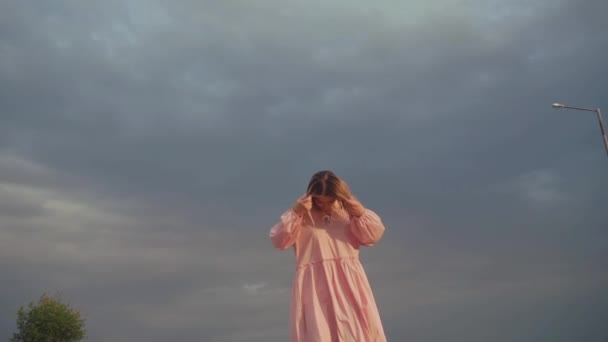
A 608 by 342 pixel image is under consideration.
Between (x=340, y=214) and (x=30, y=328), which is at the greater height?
(x=30, y=328)

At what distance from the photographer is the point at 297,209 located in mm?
6945

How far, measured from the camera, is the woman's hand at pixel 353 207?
698 centimetres

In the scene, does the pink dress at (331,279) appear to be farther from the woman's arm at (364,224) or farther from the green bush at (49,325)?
the green bush at (49,325)

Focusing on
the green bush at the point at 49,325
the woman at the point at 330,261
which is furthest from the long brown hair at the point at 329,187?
Answer: the green bush at the point at 49,325

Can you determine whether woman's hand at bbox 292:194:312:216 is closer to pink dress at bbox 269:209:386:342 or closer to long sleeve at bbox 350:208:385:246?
pink dress at bbox 269:209:386:342

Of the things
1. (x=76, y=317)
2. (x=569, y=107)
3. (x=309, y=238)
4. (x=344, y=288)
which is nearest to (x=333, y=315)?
(x=344, y=288)

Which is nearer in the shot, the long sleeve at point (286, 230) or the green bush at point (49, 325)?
the long sleeve at point (286, 230)

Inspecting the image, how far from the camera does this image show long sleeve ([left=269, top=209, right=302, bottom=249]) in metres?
6.87

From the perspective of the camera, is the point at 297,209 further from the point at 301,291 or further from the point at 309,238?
the point at 301,291

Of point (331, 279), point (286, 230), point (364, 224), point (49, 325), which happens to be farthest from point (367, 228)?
point (49, 325)

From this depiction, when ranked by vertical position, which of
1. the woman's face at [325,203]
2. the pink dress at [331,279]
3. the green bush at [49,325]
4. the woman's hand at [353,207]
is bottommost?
the pink dress at [331,279]

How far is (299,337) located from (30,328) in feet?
147

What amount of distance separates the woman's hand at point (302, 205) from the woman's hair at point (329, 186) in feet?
0.40

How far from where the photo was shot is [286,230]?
6848 millimetres
